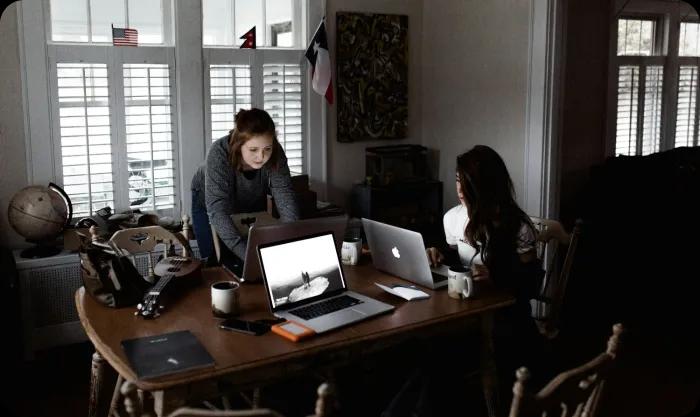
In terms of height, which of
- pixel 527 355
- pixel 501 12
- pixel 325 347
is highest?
pixel 501 12

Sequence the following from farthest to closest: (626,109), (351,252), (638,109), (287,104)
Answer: (638,109)
(626,109)
(287,104)
(351,252)

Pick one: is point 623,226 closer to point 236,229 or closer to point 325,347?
point 236,229

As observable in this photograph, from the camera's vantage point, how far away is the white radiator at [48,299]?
→ 396 centimetres

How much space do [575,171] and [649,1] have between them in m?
1.56

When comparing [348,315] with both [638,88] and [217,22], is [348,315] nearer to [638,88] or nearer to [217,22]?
[217,22]

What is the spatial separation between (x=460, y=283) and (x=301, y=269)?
0.60 m

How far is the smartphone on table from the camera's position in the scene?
7.89ft

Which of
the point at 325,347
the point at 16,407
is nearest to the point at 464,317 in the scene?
the point at 325,347

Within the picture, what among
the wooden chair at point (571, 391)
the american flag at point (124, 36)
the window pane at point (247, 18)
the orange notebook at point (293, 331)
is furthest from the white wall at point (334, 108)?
Answer: the wooden chair at point (571, 391)

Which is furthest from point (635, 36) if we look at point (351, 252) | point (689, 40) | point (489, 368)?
point (489, 368)

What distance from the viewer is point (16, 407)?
11.4ft

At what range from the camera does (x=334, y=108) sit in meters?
5.04

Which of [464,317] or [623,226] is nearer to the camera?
[464,317]

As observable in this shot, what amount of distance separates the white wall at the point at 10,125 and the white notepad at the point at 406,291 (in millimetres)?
2384
